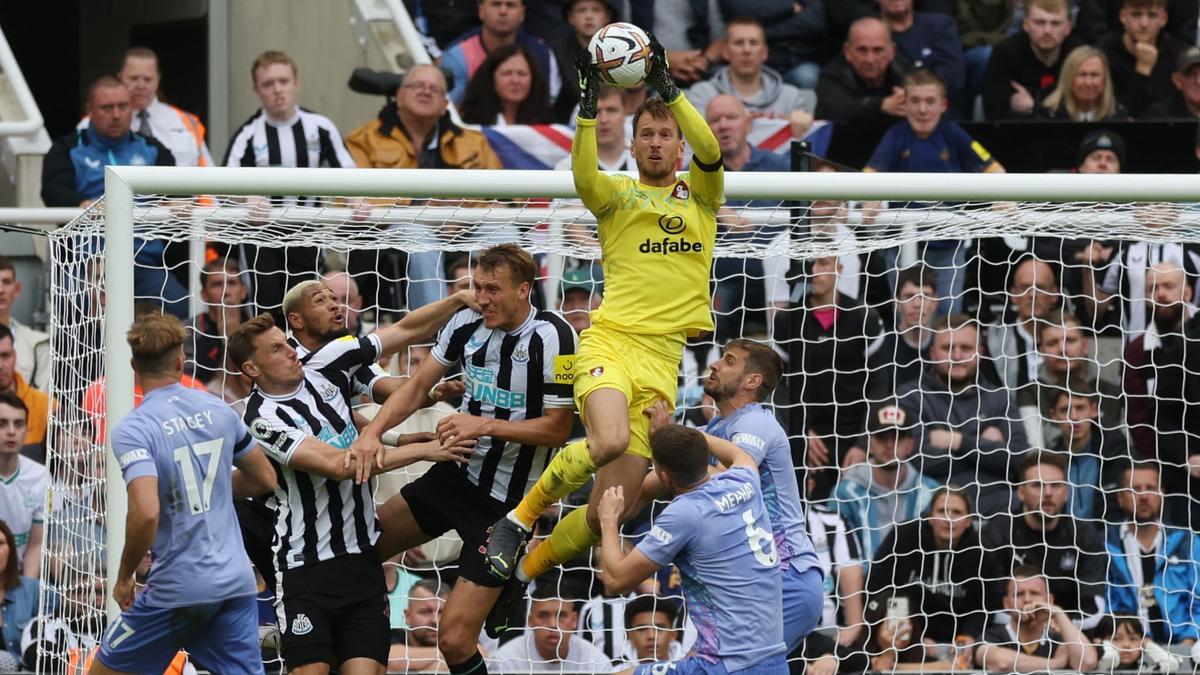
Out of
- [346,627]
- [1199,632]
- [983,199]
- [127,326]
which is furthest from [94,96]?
[1199,632]

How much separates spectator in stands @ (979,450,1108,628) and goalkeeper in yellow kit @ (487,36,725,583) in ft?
9.70

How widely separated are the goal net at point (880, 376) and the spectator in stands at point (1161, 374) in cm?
2

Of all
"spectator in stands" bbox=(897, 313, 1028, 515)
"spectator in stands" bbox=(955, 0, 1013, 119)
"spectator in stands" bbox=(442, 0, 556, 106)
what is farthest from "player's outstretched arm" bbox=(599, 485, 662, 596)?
"spectator in stands" bbox=(955, 0, 1013, 119)

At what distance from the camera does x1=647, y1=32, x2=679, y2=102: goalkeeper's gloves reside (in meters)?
6.76

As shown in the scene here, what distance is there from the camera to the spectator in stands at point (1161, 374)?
9.91 meters

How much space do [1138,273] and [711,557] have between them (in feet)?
14.7

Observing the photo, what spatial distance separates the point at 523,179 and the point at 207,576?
87.0 inches

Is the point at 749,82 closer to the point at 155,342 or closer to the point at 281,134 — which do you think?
the point at 281,134

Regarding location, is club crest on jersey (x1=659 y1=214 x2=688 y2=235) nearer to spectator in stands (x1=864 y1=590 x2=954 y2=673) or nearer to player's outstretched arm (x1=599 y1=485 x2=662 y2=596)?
player's outstretched arm (x1=599 y1=485 x2=662 y2=596)

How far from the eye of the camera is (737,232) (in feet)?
30.5

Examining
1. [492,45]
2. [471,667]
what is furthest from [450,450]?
[492,45]

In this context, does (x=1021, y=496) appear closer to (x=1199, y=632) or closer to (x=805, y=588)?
(x=1199, y=632)

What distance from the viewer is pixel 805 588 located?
7.45 metres

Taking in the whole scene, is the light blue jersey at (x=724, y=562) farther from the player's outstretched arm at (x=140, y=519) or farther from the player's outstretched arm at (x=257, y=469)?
the player's outstretched arm at (x=140, y=519)
